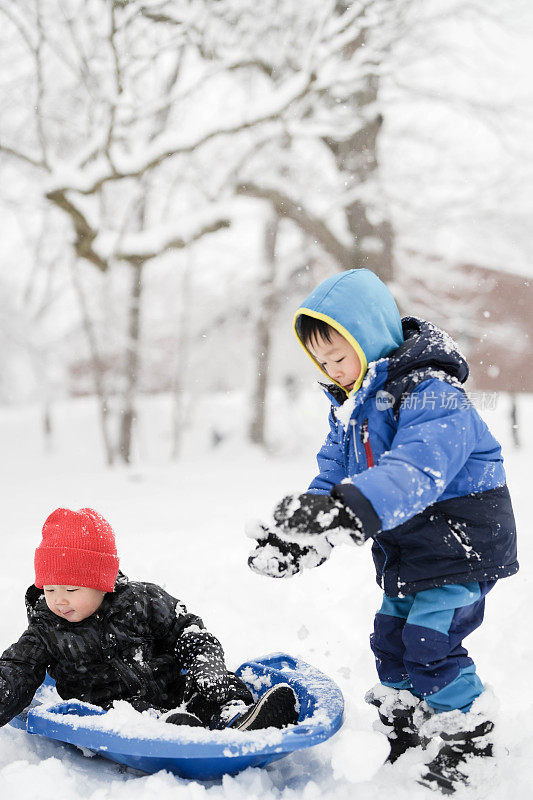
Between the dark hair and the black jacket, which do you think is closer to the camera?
the dark hair

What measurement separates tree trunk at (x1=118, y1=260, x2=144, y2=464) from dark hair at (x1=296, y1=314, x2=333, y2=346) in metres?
12.2

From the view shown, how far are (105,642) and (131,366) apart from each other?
42.4 ft

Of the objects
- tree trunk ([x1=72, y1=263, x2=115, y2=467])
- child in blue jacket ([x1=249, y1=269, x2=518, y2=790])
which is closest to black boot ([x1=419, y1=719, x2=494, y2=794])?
child in blue jacket ([x1=249, y1=269, x2=518, y2=790])

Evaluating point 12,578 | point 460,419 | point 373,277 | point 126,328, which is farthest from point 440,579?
point 126,328

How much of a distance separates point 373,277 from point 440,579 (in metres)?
0.80

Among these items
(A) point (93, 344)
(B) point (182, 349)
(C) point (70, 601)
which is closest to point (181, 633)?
(C) point (70, 601)

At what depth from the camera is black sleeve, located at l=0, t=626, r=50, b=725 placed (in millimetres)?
1826

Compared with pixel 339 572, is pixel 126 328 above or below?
above

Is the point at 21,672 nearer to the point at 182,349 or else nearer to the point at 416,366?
the point at 416,366

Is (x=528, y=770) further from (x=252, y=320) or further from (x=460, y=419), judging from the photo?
(x=252, y=320)

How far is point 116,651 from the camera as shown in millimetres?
2053

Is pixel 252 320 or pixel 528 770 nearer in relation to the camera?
pixel 528 770

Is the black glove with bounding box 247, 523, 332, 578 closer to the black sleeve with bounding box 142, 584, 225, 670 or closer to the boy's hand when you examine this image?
the boy's hand

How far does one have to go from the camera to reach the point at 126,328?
14141mm
